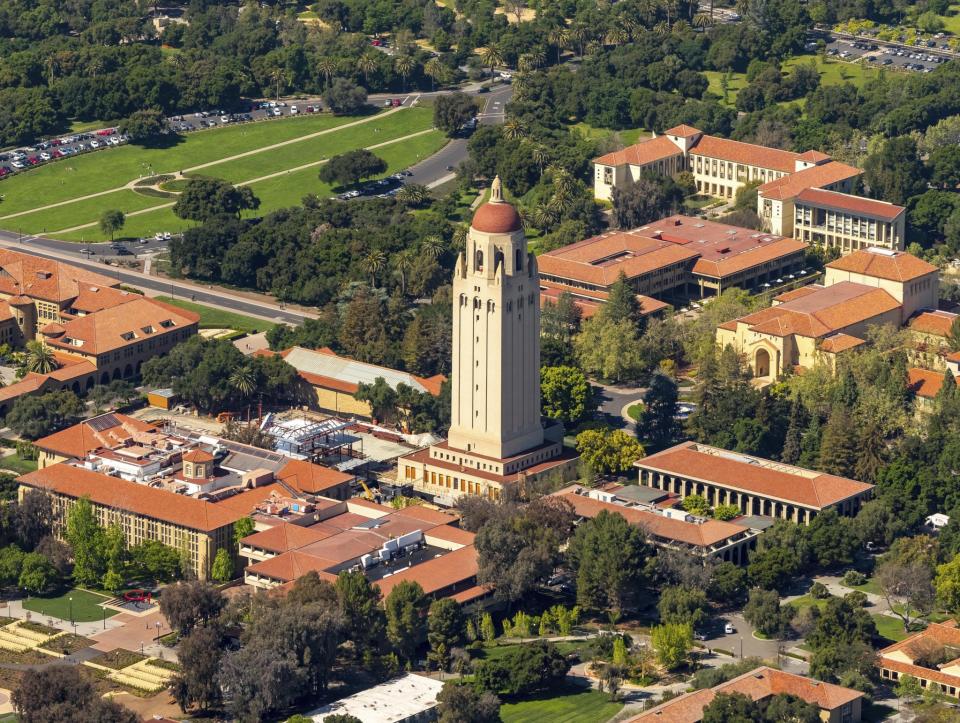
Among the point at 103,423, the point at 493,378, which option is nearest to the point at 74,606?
the point at 103,423

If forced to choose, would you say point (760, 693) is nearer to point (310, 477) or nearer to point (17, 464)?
point (310, 477)

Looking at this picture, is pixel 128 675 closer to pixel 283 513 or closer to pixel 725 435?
pixel 283 513

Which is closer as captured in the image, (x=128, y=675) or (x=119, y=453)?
(x=128, y=675)

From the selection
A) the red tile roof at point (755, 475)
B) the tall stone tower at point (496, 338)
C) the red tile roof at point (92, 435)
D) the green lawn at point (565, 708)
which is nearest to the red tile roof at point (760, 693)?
the green lawn at point (565, 708)

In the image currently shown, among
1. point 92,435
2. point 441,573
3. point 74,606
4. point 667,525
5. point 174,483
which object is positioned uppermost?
point 92,435

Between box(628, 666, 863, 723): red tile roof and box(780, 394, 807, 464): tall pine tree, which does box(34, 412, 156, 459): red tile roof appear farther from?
box(628, 666, 863, 723): red tile roof

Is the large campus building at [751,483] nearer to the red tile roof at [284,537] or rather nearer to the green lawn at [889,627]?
the green lawn at [889,627]

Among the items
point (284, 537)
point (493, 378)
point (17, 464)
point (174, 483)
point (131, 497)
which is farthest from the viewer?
point (17, 464)

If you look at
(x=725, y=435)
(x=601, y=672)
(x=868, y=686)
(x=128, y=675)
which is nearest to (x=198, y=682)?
(x=128, y=675)
